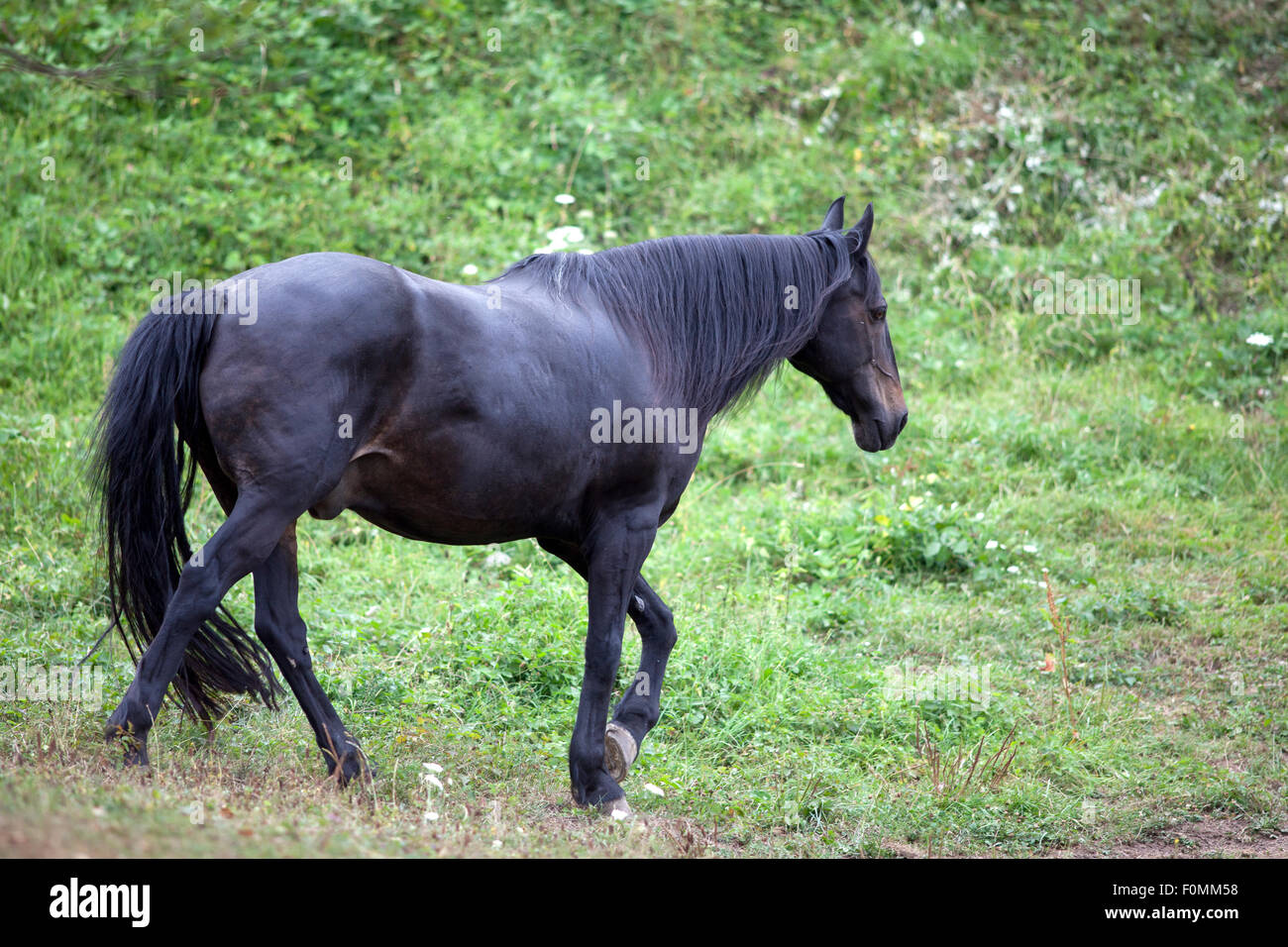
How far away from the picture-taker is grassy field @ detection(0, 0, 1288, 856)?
483 centimetres

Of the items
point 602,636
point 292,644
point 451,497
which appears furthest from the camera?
point 602,636

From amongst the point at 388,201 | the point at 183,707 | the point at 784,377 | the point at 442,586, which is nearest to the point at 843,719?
the point at 442,586

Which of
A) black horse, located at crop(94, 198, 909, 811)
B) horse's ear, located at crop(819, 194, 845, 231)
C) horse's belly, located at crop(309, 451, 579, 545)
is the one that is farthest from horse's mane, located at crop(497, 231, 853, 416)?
horse's belly, located at crop(309, 451, 579, 545)

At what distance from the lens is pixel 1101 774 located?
5.42 m

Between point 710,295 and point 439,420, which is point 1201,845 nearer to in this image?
point 710,295

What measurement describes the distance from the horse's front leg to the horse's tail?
1.24 m

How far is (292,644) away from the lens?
4.34 m

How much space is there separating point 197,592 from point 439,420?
969mm

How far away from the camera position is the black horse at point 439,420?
12.6 ft

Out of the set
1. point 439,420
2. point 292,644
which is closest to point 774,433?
point 439,420

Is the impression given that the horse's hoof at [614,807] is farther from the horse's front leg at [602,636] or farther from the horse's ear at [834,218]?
the horse's ear at [834,218]
